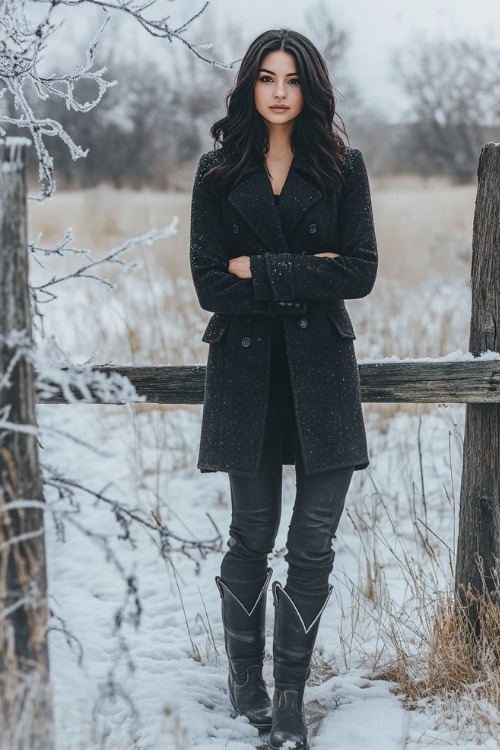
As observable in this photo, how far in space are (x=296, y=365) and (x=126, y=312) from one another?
4541 millimetres

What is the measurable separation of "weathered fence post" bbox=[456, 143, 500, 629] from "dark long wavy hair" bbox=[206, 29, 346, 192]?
1.83 ft

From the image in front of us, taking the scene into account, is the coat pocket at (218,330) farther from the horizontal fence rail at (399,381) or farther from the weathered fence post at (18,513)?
the weathered fence post at (18,513)

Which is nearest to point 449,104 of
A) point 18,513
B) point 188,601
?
point 188,601

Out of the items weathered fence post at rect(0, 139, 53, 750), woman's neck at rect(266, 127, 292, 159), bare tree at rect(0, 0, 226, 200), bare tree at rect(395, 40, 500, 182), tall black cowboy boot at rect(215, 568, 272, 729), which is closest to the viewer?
weathered fence post at rect(0, 139, 53, 750)

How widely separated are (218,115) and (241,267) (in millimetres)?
19339

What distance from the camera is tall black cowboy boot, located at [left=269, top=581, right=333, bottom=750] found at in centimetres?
240

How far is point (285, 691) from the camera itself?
7.95ft

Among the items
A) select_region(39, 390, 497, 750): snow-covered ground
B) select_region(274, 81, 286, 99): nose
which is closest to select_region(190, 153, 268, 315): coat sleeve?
select_region(274, 81, 286, 99): nose

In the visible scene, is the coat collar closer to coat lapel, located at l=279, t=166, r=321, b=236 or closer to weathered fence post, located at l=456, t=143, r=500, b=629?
coat lapel, located at l=279, t=166, r=321, b=236

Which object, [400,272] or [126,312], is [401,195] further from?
[126,312]

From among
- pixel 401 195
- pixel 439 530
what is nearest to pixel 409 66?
pixel 401 195

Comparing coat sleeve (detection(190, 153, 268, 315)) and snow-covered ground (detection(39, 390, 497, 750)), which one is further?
snow-covered ground (detection(39, 390, 497, 750))

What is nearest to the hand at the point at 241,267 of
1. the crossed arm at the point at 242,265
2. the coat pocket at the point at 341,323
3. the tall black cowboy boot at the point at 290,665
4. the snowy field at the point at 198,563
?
the crossed arm at the point at 242,265

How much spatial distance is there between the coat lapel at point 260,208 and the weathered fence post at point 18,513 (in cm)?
84
